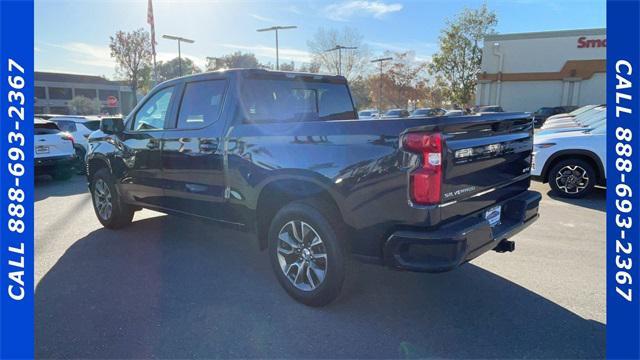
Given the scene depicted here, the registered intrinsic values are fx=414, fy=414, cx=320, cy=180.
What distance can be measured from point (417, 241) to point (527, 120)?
73.3 inches

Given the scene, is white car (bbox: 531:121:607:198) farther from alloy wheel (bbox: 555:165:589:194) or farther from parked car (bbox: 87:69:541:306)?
parked car (bbox: 87:69:541:306)

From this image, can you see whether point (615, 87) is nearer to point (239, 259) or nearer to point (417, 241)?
point (417, 241)

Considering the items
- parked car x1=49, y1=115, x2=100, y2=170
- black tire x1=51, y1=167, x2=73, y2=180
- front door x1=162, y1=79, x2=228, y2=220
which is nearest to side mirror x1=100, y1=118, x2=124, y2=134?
front door x1=162, y1=79, x2=228, y2=220

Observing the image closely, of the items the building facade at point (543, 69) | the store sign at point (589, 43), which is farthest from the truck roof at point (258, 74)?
the store sign at point (589, 43)

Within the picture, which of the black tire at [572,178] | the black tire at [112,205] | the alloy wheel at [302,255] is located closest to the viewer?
the alloy wheel at [302,255]

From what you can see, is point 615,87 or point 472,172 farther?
point 472,172

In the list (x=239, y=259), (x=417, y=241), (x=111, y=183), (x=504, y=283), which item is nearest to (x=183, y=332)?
(x=239, y=259)

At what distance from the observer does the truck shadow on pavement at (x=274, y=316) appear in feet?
9.25

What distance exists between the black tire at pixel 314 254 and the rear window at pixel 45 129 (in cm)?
845

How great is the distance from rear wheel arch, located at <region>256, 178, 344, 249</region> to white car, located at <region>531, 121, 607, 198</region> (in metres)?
5.53

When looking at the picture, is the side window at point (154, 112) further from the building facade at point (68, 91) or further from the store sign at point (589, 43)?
the building facade at point (68, 91)

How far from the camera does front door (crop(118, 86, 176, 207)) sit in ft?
15.3

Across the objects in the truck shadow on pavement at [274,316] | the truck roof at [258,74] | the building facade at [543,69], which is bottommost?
the truck shadow on pavement at [274,316]

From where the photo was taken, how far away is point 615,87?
2.56 meters
